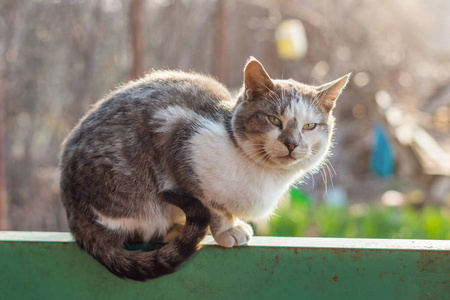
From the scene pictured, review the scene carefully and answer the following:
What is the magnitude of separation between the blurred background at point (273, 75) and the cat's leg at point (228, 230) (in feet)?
1.50

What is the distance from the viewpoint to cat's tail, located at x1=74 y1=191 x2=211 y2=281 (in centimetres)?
130

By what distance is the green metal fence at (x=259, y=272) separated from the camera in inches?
50.6

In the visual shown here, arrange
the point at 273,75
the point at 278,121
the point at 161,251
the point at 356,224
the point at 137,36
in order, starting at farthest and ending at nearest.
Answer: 1. the point at 273,75
2. the point at 356,224
3. the point at 137,36
4. the point at 278,121
5. the point at 161,251

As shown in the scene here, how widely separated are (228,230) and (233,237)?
57 mm

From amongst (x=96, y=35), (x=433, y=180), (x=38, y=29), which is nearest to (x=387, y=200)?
(x=433, y=180)

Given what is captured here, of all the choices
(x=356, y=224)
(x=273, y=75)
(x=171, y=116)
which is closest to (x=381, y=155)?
(x=273, y=75)

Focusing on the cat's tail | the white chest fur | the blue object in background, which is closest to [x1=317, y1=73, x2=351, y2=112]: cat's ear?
the white chest fur

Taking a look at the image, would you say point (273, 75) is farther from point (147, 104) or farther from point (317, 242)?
point (317, 242)

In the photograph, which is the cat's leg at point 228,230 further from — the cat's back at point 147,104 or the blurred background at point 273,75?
the blurred background at point 273,75

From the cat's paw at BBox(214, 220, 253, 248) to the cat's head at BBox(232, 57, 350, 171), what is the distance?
228 mm

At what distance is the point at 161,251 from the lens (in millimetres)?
1319

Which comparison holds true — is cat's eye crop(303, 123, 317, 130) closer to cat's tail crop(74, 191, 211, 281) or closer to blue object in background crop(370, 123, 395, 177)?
cat's tail crop(74, 191, 211, 281)

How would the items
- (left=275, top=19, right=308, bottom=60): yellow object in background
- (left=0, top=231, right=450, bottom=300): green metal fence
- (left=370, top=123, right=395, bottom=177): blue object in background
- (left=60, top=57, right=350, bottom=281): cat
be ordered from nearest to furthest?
(left=0, top=231, right=450, bottom=300): green metal fence < (left=60, top=57, right=350, bottom=281): cat < (left=275, top=19, right=308, bottom=60): yellow object in background < (left=370, top=123, right=395, bottom=177): blue object in background

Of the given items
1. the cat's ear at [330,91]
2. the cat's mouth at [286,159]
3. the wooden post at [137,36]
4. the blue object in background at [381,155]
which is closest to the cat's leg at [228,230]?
the cat's mouth at [286,159]
